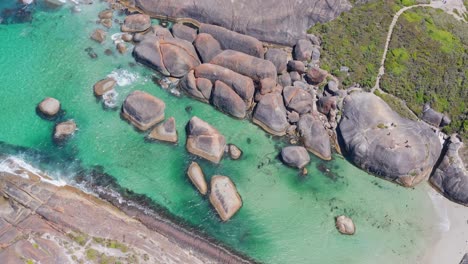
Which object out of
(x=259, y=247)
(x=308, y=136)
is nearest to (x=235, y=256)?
(x=259, y=247)

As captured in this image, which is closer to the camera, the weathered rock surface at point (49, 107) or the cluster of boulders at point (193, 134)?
the cluster of boulders at point (193, 134)

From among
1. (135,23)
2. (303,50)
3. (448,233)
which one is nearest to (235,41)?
(303,50)

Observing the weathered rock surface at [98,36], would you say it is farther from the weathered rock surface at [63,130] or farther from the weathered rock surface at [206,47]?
the weathered rock surface at [63,130]

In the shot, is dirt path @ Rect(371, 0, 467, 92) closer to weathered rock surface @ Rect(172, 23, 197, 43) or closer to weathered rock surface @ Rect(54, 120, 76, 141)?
weathered rock surface @ Rect(172, 23, 197, 43)

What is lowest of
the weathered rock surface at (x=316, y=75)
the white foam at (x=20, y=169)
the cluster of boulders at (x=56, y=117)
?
the white foam at (x=20, y=169)

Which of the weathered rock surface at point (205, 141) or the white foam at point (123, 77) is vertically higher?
the white foam at point (123, 77)

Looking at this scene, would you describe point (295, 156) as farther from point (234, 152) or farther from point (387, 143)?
point (387, 143)

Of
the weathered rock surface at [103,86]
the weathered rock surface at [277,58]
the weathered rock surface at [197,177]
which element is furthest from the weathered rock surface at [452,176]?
the weathered rock surface at [103,86]

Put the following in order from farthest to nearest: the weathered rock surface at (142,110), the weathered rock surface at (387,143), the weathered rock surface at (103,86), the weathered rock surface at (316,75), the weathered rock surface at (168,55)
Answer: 1. the weathered rock surface at (316,75)
2. the weathered rock surface at (168,55)
3. the weathered rock surface at (103,86)
4. the weathered rock surface at (142,110)
5. the weathered rock surface at (387,143)
